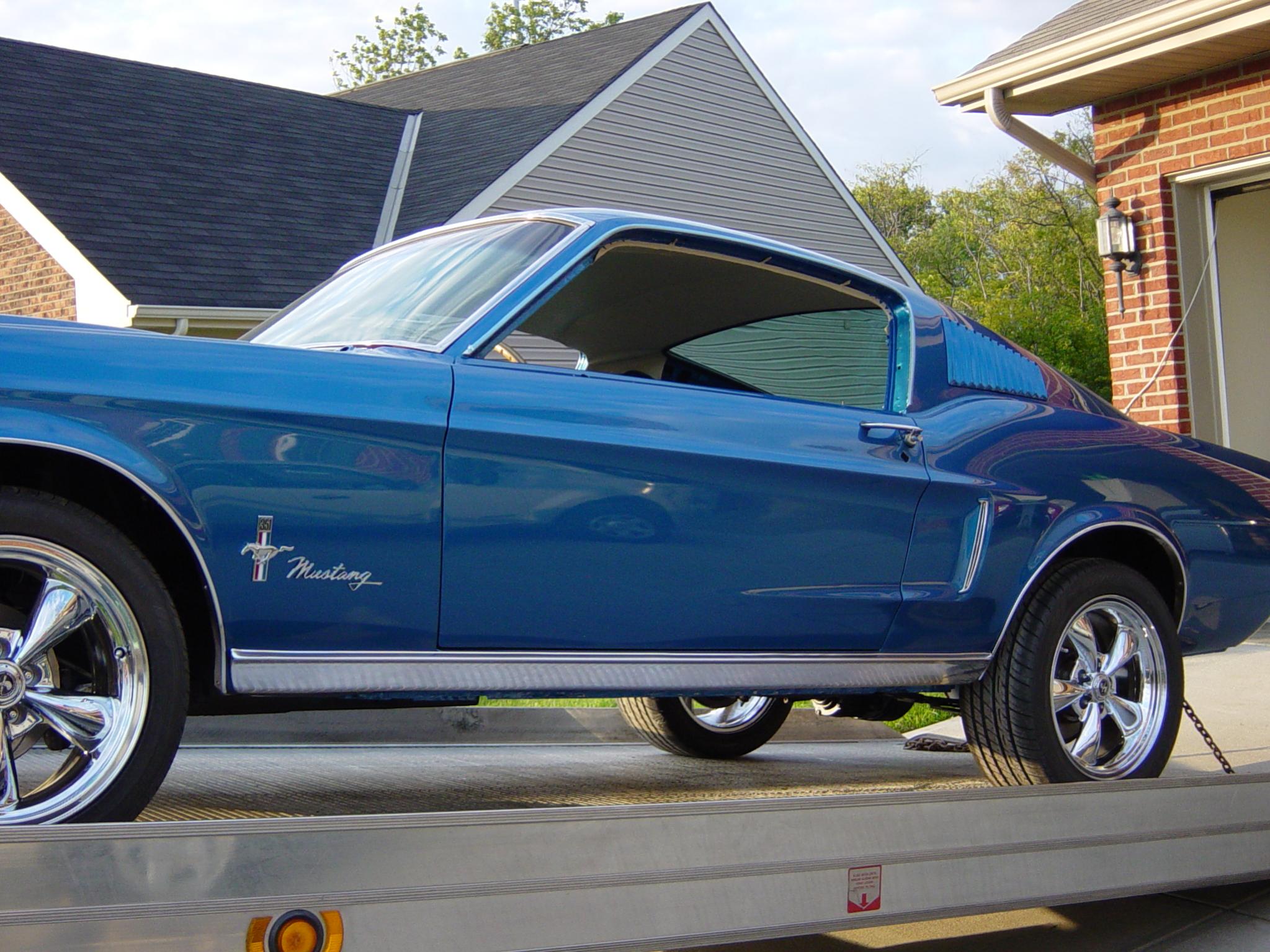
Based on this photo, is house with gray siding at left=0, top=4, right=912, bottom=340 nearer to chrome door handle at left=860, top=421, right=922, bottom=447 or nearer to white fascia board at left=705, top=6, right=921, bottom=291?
white fascia board at left=705, top=6, right=921, bottom=291

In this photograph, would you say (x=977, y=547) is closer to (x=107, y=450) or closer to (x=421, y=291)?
(x=421, y=291)

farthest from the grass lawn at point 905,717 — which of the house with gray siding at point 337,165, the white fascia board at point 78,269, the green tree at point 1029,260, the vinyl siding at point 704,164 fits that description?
the green tree at point 1029,260

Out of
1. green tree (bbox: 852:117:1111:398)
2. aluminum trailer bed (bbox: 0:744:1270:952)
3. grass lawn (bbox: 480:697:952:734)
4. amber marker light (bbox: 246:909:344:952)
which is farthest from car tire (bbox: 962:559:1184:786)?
green tree (bbox: 852:117:1111:398)

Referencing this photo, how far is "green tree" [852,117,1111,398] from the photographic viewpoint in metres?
33.0

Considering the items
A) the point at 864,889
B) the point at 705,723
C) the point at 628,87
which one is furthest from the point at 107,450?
the point at 628,87

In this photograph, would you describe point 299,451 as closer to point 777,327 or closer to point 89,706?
point 89,706

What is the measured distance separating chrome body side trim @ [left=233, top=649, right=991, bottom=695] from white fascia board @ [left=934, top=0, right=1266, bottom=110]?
5.14m

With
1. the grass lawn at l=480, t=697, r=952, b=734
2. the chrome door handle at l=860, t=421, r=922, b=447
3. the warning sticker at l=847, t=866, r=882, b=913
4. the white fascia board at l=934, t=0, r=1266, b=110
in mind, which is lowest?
the grass lawn at l=480, t=697, r=952, b=734

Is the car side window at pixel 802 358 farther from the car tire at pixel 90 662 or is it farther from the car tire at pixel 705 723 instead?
the car tire at pixel 90 662

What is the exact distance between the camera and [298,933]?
7.04 ft

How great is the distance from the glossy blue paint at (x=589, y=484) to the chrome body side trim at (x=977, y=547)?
0.7 inches

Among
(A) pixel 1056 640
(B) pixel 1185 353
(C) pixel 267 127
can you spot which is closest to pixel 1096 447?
(A) pixel 1056 640

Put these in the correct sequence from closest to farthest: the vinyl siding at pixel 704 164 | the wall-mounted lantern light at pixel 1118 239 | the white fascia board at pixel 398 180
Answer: the wall-mounted lantern light at pixel 1118 239 → the white fascia board at pixel 398 180 → the vinyl siding at pixel 704 164

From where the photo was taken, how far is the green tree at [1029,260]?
33000 millimetres
